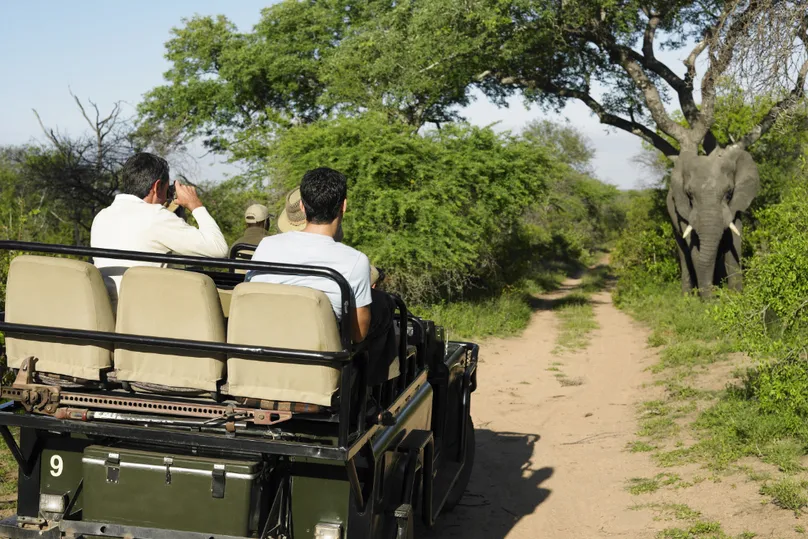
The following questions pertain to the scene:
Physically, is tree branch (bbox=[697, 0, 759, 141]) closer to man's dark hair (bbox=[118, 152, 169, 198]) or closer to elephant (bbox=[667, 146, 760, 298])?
elephant (bbox=[667, 146, 760, 298])

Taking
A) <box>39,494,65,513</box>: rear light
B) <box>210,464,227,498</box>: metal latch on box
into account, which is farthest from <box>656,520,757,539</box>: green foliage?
<box>39,494,65,513</box>: rear light

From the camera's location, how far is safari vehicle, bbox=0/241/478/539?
3523 mm

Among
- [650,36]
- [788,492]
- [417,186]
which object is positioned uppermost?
[650,36]

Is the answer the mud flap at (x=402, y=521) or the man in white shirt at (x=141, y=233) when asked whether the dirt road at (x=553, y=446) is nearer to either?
the mud flap at (x=402, y=521)

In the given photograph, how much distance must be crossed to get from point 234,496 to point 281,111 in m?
27.3

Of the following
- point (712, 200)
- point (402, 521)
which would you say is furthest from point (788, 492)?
point (712, 200)

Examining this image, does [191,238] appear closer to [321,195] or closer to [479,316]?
[321,195]

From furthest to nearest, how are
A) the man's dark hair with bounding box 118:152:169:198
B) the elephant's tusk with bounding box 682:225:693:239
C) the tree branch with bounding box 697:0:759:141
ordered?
the elephant's tusk with bounding box 682:225:693:239 < the tree branch with bounding box 697:0:759:141 < the man's dark hair with bounding box 118:152:169:198

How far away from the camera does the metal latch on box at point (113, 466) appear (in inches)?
143

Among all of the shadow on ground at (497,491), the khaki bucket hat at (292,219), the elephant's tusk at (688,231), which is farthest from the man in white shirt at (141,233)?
the elephant's tusk at (688,231)

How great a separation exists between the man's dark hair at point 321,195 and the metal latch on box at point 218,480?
1045mm

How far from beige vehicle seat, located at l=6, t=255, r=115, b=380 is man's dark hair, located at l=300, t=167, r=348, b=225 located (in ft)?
2.87

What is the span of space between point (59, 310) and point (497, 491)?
11.7ft

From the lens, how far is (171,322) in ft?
12.0
